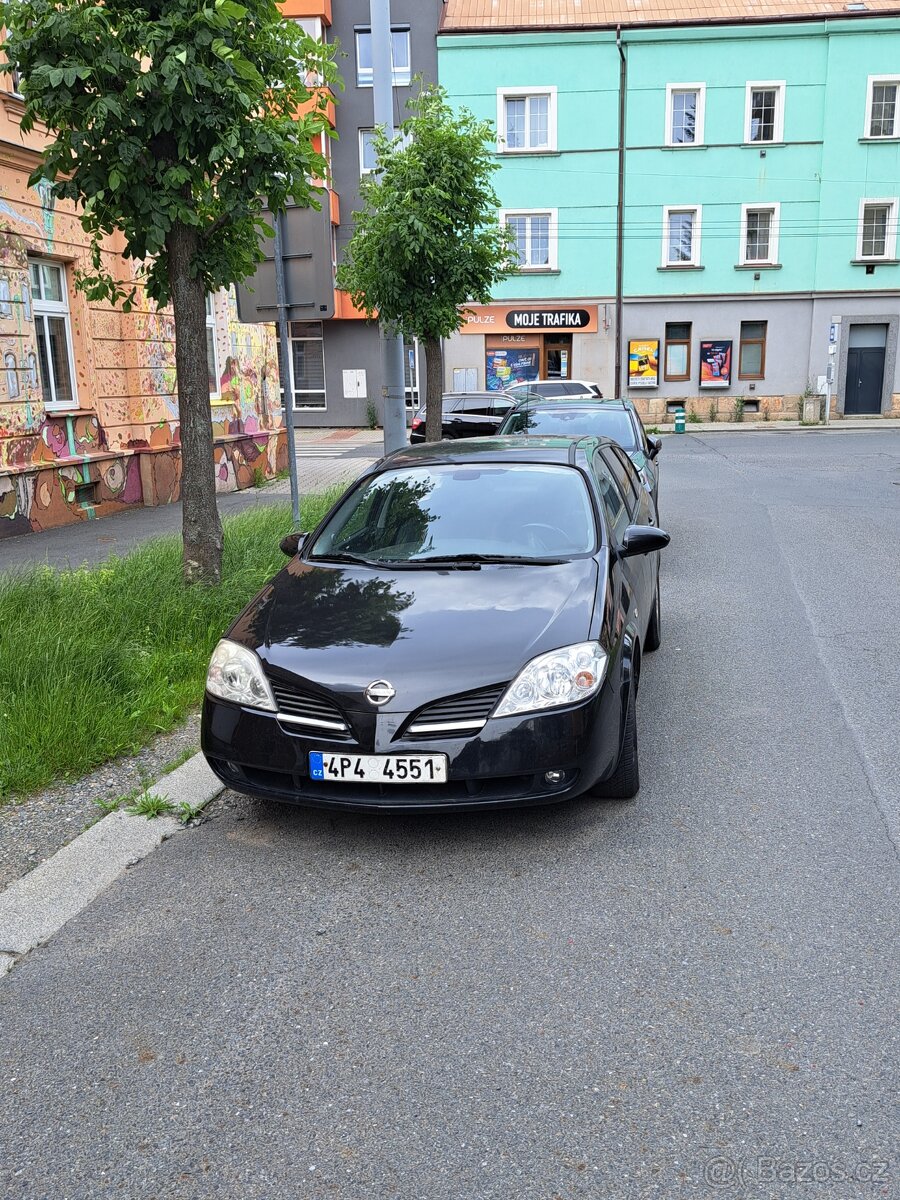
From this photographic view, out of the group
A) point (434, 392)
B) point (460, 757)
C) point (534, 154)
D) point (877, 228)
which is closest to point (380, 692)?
point (460, 757)

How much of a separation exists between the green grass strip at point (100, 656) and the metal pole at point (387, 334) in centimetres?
422

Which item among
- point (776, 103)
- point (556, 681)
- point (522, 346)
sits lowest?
point (556, 681)

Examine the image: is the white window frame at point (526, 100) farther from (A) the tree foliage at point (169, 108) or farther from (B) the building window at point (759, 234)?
(A) the tree foliage at point (169, 108)

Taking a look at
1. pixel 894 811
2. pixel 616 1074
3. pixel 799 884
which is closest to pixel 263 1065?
pixel 616 1074

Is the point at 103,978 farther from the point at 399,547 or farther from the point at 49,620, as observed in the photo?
the point at 49,620

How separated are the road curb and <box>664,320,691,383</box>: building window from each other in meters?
33.4

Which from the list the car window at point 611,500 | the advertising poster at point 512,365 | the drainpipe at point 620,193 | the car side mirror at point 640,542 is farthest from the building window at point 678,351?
the car side mirror at point 640,542

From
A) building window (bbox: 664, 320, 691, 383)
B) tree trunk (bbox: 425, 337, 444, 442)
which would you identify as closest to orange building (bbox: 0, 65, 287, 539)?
tree trunk (bbox: 425, 337, 444, 442)

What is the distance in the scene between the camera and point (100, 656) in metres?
5.88

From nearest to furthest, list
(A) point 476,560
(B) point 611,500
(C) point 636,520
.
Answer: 1. (A) point 476,560
2. (B) point 611,500
3. (C) point 636,520

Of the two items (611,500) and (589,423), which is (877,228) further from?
(611,500)

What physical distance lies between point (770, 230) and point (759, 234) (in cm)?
38

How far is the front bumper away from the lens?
12.7ft

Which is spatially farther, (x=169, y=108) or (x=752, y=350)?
(x=752, y=350)
